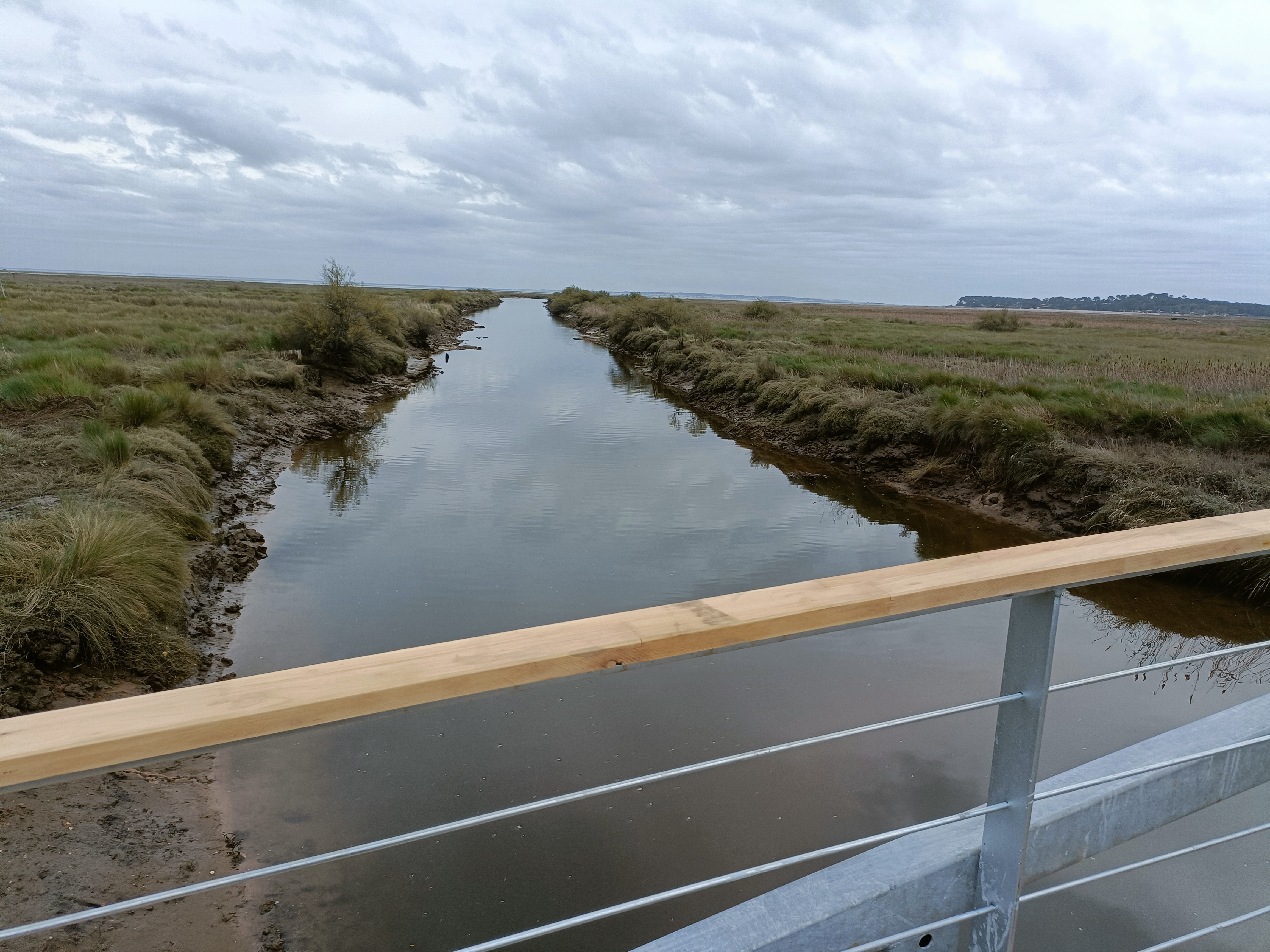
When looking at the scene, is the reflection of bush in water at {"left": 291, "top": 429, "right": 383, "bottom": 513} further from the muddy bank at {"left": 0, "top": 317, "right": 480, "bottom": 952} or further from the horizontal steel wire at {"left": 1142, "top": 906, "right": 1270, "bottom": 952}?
the horizontal steel wire at {"left": 1142, "top": 906, "right": 1270, "bottom": 952}

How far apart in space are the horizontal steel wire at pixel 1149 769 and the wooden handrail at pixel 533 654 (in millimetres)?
346

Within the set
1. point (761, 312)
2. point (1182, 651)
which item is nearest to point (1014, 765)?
→ point (1182, 651)

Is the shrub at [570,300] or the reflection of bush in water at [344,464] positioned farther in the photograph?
the shrub at [570,300]

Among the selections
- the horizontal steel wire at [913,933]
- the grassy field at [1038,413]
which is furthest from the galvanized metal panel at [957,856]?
→ the grassy field at [1038,413]

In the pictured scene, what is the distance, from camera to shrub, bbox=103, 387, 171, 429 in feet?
30.8

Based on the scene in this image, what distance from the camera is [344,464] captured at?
459 inches

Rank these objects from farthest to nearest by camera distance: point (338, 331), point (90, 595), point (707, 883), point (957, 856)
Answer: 1. point (338, 331)
2. point (90, 595)
3. point (957, 856)
4. point (707, 883)

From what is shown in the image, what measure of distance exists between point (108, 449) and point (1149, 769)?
8633 mm

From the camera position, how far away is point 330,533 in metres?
8.46

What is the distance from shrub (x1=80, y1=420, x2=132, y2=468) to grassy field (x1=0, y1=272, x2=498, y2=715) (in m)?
0.02

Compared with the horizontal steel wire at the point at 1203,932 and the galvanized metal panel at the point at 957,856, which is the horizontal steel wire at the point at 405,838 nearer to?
the galvanized metal panel at the point at 957,856

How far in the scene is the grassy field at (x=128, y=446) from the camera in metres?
4.64

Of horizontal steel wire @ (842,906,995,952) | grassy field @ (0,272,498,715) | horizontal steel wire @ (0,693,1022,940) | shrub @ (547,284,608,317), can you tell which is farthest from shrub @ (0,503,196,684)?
shrub @ (547,284,608,317)

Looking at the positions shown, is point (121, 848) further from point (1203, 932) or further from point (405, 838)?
point (1203, 932)
